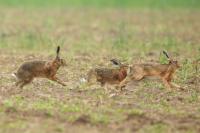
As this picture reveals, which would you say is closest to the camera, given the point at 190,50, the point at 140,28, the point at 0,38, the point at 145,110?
the point at 145,110

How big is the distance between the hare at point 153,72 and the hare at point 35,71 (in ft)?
3.66

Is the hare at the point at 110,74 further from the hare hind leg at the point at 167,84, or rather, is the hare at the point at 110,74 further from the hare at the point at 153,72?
the hare hind leg at the point at 167,84

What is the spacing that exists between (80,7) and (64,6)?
903mm

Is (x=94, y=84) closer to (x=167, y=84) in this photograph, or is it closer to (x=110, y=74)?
(x=110, y=74)

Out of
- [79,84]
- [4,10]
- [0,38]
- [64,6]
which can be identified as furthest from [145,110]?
[64,6]

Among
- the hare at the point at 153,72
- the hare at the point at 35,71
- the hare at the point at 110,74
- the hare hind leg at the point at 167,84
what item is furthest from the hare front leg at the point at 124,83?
the hare at the point at 35,71

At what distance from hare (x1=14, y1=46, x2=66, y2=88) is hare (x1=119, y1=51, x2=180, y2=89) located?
44.0 inches

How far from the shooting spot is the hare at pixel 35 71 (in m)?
12.2

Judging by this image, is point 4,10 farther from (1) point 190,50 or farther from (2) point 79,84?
(2) point 79,84

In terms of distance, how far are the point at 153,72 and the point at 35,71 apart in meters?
1.91

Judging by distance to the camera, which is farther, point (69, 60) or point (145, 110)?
point (69, 60)

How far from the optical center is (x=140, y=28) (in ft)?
71.8

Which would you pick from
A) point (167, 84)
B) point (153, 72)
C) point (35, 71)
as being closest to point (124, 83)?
point (153, 72)

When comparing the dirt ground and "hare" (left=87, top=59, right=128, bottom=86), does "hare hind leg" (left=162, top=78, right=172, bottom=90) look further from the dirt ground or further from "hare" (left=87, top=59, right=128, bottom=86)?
"hare" (left=87, top=59, right=128, bottom=86)
